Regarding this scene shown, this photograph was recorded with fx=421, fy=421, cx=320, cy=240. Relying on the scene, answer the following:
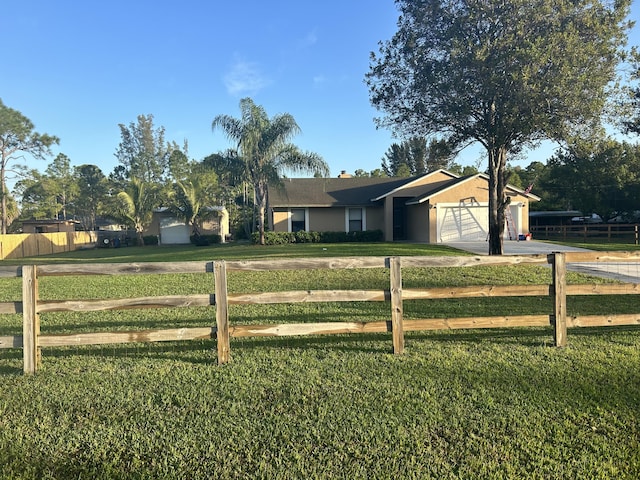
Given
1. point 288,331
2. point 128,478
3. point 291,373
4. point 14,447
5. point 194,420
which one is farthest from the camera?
point 288,331

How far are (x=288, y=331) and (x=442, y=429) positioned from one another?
1.98 metres

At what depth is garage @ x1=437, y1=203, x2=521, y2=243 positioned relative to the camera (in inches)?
918

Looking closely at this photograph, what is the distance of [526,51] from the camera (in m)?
11.2

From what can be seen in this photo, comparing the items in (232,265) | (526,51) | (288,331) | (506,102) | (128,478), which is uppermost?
(526,51)

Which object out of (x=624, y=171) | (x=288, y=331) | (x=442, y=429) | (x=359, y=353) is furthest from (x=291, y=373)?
(x=624, y=171)

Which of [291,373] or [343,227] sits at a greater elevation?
[343,227]

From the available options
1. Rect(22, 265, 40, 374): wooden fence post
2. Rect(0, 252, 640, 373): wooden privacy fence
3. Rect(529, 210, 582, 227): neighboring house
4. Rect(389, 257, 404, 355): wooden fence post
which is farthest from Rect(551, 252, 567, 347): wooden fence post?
Rect(529, 210, 582, 227): neighboring house

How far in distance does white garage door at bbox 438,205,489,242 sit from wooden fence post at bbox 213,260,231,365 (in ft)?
66.1

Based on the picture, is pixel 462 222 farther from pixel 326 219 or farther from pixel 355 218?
pixel 326 219

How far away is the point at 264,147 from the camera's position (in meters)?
22.2

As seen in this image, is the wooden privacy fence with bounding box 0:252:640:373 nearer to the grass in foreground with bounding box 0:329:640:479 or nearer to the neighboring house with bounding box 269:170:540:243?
the grass in foreground with bounding box 0:329:640:479

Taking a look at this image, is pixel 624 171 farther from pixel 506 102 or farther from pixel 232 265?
pixel 232 265

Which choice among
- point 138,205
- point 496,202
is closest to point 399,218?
point 496,202

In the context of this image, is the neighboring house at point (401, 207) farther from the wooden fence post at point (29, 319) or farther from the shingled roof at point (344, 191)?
the wooden fence post at point (29, 319)
